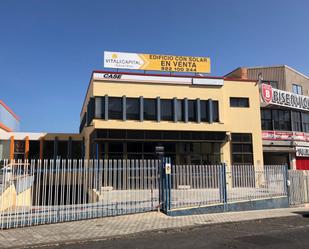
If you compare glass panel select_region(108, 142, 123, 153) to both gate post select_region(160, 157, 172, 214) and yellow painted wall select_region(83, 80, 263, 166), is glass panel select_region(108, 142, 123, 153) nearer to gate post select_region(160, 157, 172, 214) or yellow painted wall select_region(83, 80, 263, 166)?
yellow painted wall select_region(83, 80, 263, 166)

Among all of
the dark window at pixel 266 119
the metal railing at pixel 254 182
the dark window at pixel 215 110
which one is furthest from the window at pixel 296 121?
the metal railing at pixel 254 182

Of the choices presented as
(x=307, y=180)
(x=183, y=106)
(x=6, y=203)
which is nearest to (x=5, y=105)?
(x=183, y=106)

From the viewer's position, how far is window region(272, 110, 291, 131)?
97.2ft

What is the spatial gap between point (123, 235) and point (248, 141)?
1821 centimetres

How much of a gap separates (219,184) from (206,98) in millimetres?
11298

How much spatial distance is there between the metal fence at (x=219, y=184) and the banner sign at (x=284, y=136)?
39.9ft

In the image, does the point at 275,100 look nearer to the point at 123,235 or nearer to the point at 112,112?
the point at 112,112

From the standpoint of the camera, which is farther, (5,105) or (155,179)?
(5,105)

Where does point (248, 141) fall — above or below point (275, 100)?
below

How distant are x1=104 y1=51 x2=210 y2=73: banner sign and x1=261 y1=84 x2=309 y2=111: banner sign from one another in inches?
214

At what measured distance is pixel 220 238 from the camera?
944 cm

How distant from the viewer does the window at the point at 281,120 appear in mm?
29634

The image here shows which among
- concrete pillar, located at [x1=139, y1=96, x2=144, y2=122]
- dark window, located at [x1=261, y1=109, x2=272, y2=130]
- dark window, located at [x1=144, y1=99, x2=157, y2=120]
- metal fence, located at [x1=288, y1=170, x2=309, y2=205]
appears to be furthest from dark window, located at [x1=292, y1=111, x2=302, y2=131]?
concrete pillar, located at [x1=139, y1=96, x2=144, y2=122]

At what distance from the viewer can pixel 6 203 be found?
491 inches
